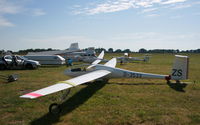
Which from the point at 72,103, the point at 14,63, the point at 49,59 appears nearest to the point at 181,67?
the point at 72,103

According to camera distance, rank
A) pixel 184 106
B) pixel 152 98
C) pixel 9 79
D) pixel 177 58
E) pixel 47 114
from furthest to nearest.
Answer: pixel 9 79
pixel 177 58
pixel 152 98
pixel 184 106
pixel 47 114

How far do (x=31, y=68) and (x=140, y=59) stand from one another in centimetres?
2133

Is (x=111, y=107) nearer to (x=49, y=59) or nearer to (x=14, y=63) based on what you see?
(x=14, y=63)

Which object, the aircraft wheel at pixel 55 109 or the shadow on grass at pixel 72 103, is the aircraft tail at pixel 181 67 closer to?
the shadow on grass at pixel 72 103

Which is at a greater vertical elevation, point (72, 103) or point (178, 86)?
point (178, 86)

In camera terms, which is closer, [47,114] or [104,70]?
[47,114]

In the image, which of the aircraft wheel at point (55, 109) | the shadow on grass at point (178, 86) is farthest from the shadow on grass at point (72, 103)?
the shadow on grass at point (178, 86)

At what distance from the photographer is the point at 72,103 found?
24.8 feet

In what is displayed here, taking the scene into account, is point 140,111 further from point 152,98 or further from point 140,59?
point 140,59

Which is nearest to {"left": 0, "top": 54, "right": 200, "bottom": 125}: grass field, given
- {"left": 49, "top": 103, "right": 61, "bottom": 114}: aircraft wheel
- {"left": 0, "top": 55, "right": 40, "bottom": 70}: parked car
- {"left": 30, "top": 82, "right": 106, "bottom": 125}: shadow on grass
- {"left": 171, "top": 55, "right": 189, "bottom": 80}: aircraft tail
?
{"left": 30, "top": 82, "right": 106, "bottom": 125}: shadow on grass

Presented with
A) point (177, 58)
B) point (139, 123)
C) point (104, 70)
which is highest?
point (177, 58)

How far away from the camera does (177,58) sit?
10.3 meters

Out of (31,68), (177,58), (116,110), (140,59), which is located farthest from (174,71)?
(140,59)

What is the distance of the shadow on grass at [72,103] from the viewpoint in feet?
18.8
